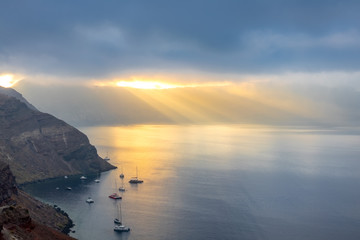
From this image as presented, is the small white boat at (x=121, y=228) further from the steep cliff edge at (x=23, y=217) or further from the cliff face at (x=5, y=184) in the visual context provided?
the cliff face at (x=5, y=184)

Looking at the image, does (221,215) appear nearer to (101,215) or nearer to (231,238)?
(231,238)

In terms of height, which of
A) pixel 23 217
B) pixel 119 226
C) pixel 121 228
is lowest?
pixel 121 228

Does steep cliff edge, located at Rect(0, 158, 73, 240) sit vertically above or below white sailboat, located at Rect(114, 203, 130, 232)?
above

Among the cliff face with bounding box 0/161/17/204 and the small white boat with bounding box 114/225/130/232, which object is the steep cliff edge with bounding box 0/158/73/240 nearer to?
the cliff face with bounding box 0/161/17/204

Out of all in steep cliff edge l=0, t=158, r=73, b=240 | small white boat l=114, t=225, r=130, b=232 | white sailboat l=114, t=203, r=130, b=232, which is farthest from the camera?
white sailboat l=114, t=203, r=130, b=232

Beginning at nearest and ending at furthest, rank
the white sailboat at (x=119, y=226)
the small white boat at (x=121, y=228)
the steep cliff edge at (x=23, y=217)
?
the steep cliff edge at (x=23, y=217), the small white boat at (x=121, y=228), the white sailboat at (x=119, y=226)

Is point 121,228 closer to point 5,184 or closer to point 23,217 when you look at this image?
point 5,184

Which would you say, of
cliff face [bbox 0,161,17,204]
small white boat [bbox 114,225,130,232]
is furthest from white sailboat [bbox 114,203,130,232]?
cliff face [bbox 0,161,17,204]

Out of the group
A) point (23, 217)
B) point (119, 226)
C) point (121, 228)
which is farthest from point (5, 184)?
point (23, 217)

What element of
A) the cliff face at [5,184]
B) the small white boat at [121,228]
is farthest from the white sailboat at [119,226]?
the cliff face at [5,184]
